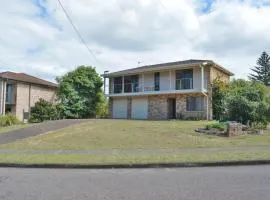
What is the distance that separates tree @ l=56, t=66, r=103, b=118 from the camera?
1692 inches

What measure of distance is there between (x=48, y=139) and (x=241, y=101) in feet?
38.8

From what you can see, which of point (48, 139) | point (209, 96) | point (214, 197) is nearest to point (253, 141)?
point (48, 139)

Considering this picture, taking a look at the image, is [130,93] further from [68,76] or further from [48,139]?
[48,139]

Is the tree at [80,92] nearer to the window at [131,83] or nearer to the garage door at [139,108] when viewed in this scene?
the window at [131,83]

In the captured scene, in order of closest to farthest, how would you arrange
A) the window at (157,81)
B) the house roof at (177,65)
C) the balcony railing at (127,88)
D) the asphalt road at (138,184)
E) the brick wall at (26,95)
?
the asphalt road at (138,184) < the house roof at (177,65) < the window at (157,81) < the balcony railing at (127,88) < the brick wall at (26,95)

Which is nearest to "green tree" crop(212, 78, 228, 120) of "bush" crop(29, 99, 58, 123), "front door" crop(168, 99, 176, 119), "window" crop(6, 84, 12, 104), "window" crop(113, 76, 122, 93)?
"front door" crop(168, 99, 176, 119)

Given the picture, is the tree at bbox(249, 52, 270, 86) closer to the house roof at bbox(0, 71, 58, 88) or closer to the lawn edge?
the house roof at bbox(0, 71, 58, 88)

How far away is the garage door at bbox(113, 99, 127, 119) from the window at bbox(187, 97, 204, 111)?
26.1ft

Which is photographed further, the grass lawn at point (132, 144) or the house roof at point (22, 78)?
the house roof at point (22, 78)

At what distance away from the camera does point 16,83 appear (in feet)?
147

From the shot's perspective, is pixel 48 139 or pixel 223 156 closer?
pixel 223 156

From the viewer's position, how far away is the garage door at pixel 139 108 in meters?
40.6

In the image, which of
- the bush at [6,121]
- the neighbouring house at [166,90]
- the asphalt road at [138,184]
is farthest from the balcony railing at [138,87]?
the asphalt road at [138,184]

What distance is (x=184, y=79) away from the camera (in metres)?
37.7
